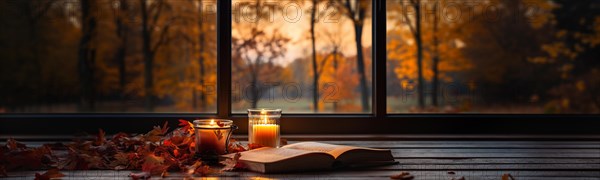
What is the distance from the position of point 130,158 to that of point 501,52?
2.24 metres

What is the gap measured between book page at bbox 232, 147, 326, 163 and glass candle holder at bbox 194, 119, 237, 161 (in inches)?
2.4

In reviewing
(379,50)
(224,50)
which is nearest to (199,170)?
(224,50)

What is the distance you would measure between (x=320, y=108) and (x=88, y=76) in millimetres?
1166

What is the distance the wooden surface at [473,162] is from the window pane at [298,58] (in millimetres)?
662

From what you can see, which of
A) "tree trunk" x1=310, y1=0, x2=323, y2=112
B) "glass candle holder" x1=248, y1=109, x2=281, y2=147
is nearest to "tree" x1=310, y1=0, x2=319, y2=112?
"tree trunk" x1=310, y1=0, x2=323, y2=112

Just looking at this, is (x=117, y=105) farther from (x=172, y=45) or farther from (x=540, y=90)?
(x=540, y=90)

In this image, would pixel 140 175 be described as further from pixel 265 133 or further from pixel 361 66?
pixel 361 66

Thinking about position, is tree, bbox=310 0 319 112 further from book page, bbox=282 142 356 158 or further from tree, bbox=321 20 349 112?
book page, bbox=282 142 356 158

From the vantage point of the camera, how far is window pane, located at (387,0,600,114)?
9.86ft

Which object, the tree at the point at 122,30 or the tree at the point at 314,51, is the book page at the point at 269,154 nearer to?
the tree at the point at 314,51

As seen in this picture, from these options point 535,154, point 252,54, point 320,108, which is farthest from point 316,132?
point 535,154

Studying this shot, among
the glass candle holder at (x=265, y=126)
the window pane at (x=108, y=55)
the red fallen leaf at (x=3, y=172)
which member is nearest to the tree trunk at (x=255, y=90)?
the window pane at (x=108, y=55)

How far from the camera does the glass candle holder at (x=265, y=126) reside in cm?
161

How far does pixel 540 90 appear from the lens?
123 inches
